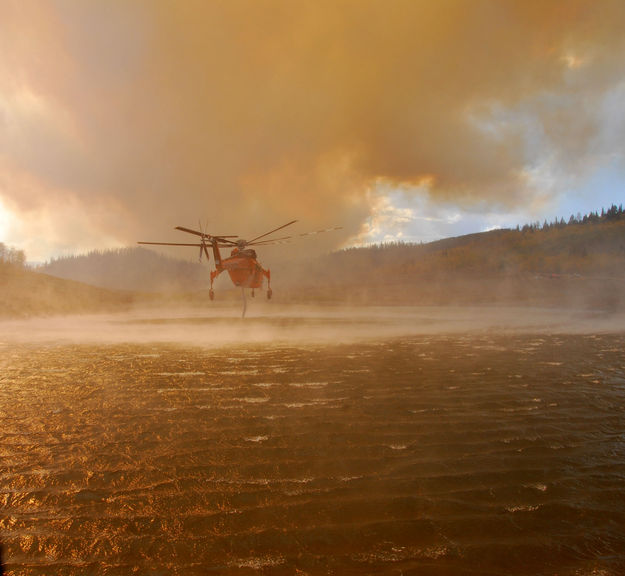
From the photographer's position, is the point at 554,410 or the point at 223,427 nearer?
the point at 223,427

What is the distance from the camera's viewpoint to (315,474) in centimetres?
550

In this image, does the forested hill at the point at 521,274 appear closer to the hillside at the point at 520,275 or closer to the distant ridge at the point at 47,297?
the hillside at the point at 520,275

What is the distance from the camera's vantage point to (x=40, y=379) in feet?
38.4

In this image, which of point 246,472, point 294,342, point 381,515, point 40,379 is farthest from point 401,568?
point 294,342

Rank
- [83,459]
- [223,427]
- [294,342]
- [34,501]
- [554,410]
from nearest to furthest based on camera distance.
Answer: [34,501] → [83,459] → [223,427] → [554,410] → [294,342]

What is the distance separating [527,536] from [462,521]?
2.11 feet

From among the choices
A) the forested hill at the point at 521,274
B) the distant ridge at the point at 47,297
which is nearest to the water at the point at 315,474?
the distant ridge at the point at 47,297

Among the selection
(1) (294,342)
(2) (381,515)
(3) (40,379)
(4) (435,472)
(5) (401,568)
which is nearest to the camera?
(5) (401,568)

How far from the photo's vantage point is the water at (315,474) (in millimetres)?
3801

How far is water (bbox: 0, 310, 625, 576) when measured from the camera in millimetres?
3801

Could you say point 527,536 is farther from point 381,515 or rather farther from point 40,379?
point 40,379

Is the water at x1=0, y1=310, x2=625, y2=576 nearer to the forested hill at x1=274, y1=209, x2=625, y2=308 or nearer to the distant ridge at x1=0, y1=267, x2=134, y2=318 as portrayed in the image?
the distant ridge at x1=0, y1=267, x2=134, y2=318

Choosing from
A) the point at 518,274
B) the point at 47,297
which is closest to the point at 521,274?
the point at 518,274

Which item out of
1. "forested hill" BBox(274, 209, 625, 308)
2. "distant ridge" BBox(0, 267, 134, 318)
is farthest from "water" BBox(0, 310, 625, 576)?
"forested hill" BBox(274, 209, 625, 308)
